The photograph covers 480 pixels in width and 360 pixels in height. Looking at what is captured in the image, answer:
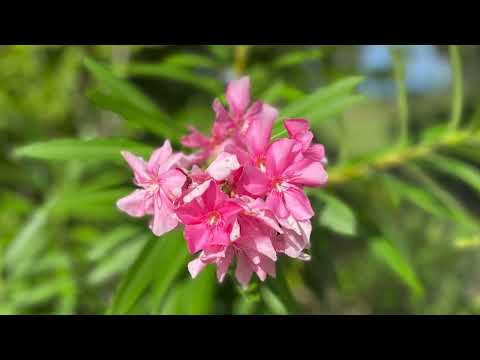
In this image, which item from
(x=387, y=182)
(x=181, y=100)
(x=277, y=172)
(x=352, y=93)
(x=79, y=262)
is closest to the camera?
(x=277, y=172)

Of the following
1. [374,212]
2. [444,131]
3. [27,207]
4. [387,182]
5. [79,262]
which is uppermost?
[444,131]

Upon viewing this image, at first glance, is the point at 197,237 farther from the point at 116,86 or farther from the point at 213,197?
the point at 116,86

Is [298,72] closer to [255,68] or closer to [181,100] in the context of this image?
[255,68]

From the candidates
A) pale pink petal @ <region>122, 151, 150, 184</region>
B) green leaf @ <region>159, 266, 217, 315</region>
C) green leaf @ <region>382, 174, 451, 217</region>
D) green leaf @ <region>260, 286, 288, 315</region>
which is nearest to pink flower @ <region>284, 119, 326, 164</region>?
pale pink petal @ <region>122, 151, 150, 184</region>

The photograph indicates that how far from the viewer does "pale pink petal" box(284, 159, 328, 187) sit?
1.00 m

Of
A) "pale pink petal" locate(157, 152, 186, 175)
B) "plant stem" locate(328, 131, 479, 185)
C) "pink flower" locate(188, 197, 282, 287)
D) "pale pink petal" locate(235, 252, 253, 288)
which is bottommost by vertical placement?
"plant stem" locate(328, 131, 479, 185)

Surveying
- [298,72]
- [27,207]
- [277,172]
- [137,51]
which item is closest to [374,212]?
[298,72]

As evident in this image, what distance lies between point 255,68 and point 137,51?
0.68 meters

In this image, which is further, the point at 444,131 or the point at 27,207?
the point at 27,207

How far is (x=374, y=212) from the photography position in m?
2.88

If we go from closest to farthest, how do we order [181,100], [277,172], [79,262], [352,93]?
1. [277,172]
2. [352,93]
3. [79,262]
4. [181,100]

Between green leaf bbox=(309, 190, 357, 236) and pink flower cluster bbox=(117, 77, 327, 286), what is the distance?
35cm

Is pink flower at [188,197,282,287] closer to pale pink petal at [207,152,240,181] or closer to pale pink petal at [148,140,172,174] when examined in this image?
pale pink petal at [207,152,240,181]

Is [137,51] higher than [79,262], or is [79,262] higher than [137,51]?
[137,51]
